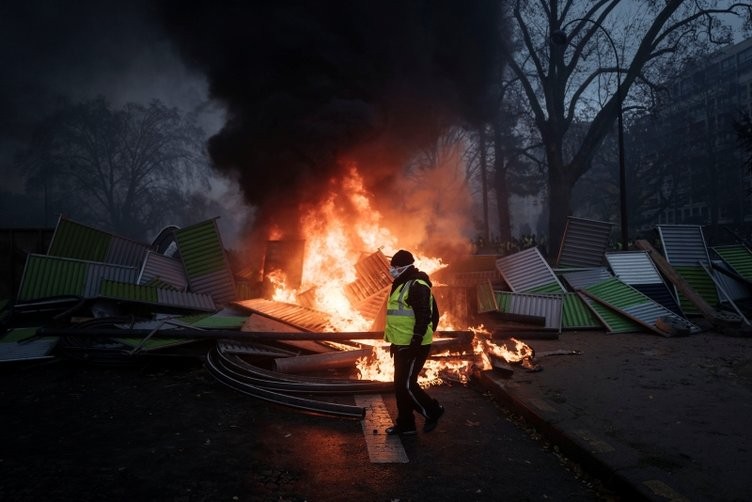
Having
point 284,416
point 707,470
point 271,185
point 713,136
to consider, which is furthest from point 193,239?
point 713,136

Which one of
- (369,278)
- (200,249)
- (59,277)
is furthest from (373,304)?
(59,277)

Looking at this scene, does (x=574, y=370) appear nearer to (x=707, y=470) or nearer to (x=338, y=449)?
(x=707, y=470)

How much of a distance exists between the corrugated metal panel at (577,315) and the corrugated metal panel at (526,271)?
0.49 metres

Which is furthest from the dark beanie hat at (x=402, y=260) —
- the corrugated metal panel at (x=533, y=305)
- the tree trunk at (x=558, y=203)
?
the tree trunk at (x=558, y=203)

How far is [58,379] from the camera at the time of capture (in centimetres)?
702

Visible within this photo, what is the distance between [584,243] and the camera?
13.5 m

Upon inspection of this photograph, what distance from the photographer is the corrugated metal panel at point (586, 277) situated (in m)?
11.9

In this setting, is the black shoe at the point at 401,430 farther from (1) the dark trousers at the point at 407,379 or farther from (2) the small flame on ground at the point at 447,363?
(2) the small flame on ground at the point at 447,363

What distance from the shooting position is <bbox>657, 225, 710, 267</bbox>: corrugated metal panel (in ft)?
42.7

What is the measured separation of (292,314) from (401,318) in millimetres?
4821

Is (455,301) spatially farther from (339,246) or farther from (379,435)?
(379,435)

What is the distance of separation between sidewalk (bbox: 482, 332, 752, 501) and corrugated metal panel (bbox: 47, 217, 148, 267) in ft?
35.5

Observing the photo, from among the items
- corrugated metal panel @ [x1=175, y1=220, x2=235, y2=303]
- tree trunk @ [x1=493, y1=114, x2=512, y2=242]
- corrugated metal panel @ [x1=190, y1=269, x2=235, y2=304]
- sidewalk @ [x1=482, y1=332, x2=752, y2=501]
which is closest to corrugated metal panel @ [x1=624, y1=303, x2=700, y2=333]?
sidewalk @ [x1=482, y1=332, x2=752, y2=501]

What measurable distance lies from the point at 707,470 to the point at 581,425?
1124 mm
